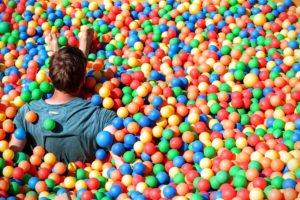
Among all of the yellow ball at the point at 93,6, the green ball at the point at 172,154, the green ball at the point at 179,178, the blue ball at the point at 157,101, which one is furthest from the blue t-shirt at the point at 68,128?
the yellow ball at the point at 93,6

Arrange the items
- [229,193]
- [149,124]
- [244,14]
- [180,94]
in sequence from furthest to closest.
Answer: [244,14] < [180,94] < [149,124] < [229,193]

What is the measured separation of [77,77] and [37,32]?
122 cm

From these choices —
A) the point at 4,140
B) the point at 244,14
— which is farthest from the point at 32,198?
the point at 244,14

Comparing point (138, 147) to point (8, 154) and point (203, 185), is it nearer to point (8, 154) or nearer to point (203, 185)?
point (203, 185)

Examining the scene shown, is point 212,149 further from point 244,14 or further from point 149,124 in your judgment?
point 244,14

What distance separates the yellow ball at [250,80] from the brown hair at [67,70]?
1.08 m

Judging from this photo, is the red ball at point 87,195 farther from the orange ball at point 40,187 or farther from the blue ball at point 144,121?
the blue ball at point 144,121

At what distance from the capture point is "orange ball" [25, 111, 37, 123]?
2.52m

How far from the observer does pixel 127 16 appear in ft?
12.0

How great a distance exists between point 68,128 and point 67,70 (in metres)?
0.33

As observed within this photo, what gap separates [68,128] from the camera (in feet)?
8.29

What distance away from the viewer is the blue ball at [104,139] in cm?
249

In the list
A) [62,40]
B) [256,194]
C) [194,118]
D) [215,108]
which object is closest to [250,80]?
[215,108]

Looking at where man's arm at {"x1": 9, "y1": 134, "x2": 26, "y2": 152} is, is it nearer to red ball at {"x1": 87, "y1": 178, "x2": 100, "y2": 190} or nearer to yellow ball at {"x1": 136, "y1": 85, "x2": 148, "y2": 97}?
red ball at {"x1": 87, "y1": 178, "x2": 100, "y2": 190}
